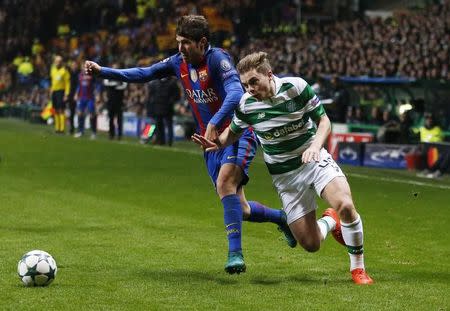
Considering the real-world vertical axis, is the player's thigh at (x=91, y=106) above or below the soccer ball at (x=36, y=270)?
below

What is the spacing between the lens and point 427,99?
87.6 feet

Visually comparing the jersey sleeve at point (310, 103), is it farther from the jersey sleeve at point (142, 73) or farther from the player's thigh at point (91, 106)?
the player's thigh at point (91, 106)

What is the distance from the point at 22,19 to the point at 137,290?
4554 cm

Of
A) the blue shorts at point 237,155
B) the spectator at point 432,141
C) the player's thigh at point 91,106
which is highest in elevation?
the blue shorts at point 237,155

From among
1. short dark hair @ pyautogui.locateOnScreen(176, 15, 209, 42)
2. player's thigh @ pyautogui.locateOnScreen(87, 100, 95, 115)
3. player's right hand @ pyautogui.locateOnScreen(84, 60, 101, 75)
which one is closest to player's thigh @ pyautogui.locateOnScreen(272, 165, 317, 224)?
short dark hair @ pyautogui.locateOnScreen(176, 15, 209, 42)

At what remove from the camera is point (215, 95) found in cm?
986

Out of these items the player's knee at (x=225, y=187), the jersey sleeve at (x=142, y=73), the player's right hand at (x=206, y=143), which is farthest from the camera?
the jersey sleeve at (x=142, y=73)

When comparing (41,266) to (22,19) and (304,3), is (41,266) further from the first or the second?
(22,19)

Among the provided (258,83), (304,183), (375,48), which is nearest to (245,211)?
(304,183)

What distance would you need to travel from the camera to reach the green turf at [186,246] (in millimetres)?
8430

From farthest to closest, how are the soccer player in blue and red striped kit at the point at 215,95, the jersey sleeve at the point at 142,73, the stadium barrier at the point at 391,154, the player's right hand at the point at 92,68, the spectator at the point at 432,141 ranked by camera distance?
the stadium barrier at the point at 391,154
the spectator at the point at 432,141
the jersey sleeve at the point at 142,73
the player's right hand at the point at 92,68
the soccer player in blue and red striped kit at the point at 215,95

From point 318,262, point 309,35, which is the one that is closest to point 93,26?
point 309,35

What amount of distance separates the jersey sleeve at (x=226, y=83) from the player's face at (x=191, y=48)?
13cm

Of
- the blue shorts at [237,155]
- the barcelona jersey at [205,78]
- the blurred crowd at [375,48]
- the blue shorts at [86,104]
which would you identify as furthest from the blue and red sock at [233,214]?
the blue shorts at [86,104]
